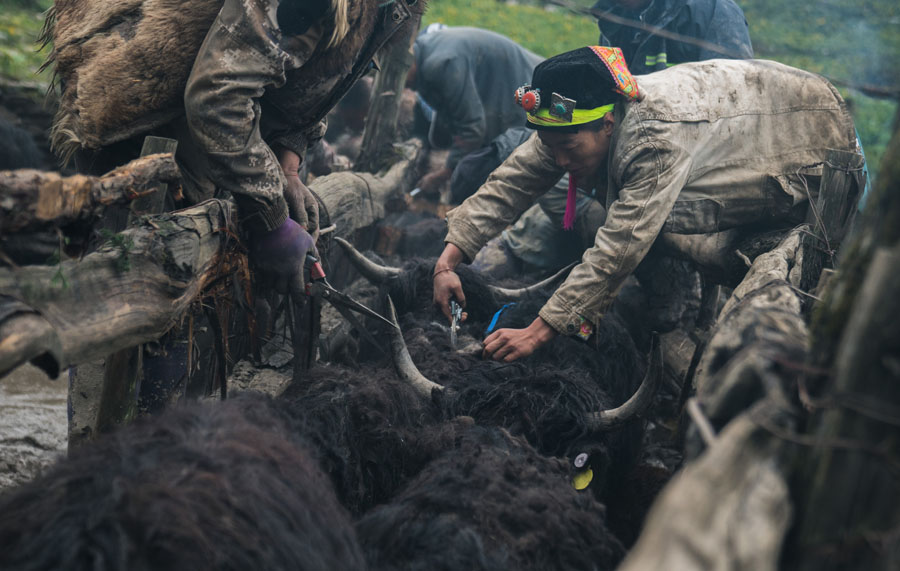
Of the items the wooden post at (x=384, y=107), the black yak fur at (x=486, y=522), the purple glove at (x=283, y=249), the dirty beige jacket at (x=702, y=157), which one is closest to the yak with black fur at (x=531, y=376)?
the dirty beige jacket at (x=702, y=157)

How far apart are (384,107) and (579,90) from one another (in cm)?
318

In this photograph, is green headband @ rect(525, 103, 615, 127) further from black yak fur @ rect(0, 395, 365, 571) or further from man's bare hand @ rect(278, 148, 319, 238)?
black yak fur @ rect(0, 395, 365, 571)

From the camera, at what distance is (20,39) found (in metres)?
9.43

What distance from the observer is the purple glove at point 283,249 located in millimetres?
2631

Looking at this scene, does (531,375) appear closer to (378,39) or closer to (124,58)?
(378,39)

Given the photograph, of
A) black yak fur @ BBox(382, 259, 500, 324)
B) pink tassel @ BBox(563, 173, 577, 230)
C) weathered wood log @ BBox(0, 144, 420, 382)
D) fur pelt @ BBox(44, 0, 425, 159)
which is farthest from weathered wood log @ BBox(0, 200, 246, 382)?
pink tassel @ BBox(563, 173, 577, 230)

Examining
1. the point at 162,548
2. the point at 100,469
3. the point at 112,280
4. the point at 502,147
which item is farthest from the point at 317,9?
the point at 502,147

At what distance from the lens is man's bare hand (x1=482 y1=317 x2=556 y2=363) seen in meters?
3.14

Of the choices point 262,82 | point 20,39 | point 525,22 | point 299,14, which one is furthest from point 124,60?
point 525,22

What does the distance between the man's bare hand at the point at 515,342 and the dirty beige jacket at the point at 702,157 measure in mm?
66

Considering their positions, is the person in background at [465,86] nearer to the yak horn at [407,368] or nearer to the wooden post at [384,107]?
the wooden post at [384,107]

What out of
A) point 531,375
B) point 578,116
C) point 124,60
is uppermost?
point 124,60

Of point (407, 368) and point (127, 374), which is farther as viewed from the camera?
point (407, 368)

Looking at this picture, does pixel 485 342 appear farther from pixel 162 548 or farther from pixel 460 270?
pixel 162 548
